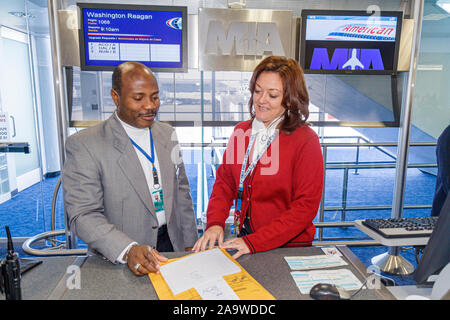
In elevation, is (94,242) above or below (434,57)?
below

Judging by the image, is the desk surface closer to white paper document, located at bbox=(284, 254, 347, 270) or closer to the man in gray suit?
white paper document, located at bbox=(284, 254, 347, 270)

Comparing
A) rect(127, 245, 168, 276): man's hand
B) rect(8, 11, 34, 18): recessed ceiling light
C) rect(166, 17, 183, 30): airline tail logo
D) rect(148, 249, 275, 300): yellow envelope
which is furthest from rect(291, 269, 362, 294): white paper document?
rect(8, 11, 34, 18): recessed ceiling light

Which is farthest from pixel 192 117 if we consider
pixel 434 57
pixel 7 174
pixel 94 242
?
pixel 434 57

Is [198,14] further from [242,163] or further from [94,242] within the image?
[94,242]

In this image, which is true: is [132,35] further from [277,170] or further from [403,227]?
[403,227]

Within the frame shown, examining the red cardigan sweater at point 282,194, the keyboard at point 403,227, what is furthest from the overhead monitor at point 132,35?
the keyboard at point 403,227

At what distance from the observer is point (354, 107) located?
3.63 m

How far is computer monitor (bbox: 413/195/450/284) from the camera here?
852 millimetres

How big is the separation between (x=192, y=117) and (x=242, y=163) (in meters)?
1.86

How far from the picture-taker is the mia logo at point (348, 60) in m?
3.24

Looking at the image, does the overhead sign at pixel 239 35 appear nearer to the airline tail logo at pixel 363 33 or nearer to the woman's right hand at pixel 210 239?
the airline tail logo at pixel 363 33

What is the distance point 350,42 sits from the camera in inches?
127

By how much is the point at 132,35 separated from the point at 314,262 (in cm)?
259

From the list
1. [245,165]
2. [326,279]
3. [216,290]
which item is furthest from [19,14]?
[326,279]
